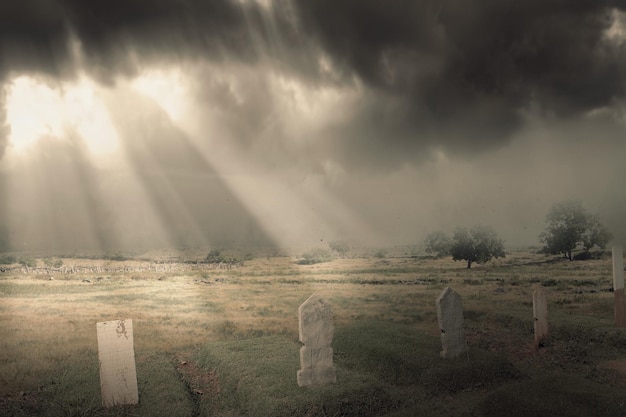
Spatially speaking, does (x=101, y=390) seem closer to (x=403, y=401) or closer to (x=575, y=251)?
(x=403, y=401)

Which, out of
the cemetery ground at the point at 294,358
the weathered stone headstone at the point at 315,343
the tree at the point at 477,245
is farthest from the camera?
the tree at the point at 477,245

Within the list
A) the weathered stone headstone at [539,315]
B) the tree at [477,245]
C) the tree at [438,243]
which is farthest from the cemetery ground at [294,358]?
the tree at [438,243]

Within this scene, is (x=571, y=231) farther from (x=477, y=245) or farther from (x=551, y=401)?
(x=551, y=401)

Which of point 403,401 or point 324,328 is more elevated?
point 324,328

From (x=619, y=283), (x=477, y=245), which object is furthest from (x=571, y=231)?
(x=619, y=283)

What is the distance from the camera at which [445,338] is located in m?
14.4

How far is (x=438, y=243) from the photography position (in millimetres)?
77938

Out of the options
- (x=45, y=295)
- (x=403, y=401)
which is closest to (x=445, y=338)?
(x=403, y=401)

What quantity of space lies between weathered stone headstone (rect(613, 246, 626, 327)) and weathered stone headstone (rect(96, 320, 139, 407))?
20.6 meters

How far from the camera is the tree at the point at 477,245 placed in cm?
6072

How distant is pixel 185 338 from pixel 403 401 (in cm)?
→ 1121

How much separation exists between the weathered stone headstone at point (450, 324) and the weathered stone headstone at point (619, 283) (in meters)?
9.66

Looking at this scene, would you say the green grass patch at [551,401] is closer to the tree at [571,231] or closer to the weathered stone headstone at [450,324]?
the weathered stone headstone at [450,324]

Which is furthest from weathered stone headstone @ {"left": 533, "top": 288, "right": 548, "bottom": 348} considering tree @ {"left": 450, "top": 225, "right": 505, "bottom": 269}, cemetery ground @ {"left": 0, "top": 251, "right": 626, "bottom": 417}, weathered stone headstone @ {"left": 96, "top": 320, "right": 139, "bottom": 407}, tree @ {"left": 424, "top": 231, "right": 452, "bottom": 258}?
tree @ {"left": 424, "top": 231, "right": 452, "bottom": 258}
